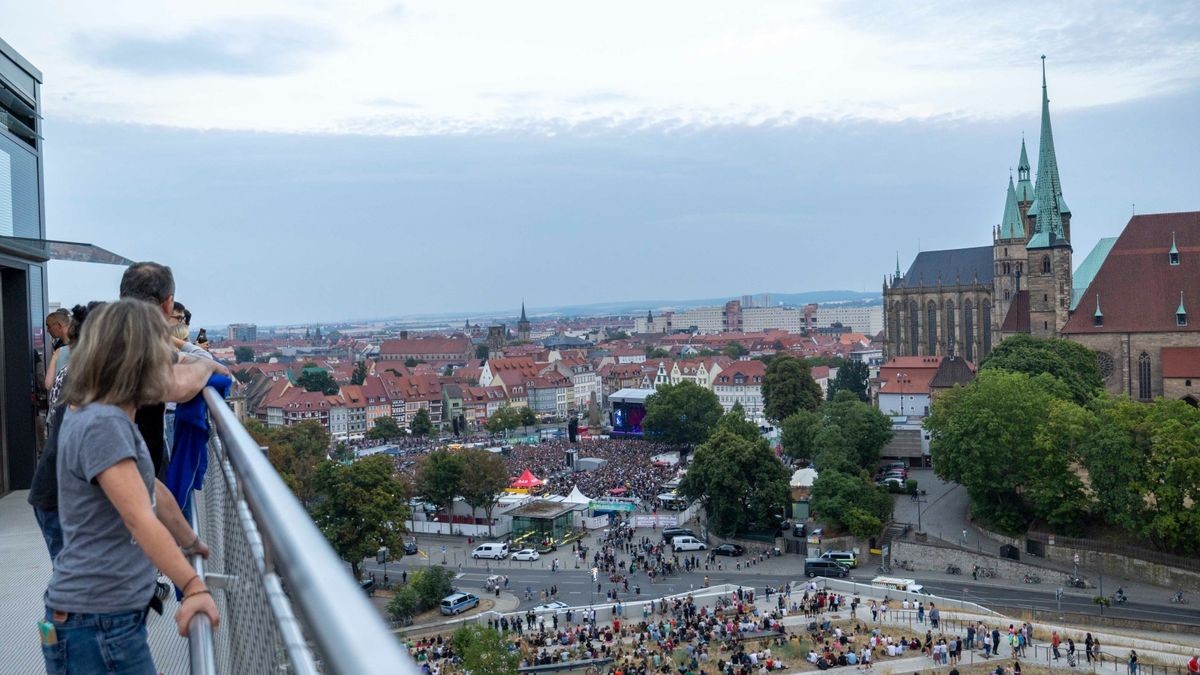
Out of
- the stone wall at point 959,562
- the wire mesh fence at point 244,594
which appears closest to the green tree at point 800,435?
the stone wall at point 959,562

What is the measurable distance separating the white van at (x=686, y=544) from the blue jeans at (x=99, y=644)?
31.2 m

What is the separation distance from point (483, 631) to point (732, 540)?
15.6m

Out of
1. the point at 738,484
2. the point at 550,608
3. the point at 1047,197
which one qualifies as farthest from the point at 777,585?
the point at 1047,197

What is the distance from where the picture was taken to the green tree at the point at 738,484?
33312 millimetres

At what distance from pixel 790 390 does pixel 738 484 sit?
21.8 meters

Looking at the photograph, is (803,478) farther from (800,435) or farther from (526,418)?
(526,418)

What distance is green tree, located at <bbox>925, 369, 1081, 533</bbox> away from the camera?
3095 centimetres

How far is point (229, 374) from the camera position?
381cm

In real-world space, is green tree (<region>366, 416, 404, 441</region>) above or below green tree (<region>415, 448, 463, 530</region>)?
below

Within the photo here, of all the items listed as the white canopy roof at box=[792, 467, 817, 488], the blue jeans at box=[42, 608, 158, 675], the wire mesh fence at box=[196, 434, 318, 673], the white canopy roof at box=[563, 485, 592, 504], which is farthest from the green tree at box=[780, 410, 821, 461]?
the blue jeans at box=[42, 608, 158, 675]

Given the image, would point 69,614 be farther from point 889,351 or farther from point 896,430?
point 889,351

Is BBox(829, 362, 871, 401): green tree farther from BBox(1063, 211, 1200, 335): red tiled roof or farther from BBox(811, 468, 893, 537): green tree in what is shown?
BBox(811, 468, 893, 537): green tree

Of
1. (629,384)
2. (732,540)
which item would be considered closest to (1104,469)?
(732,540)

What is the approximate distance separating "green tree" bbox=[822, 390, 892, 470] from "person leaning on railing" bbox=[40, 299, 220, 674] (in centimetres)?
3944
